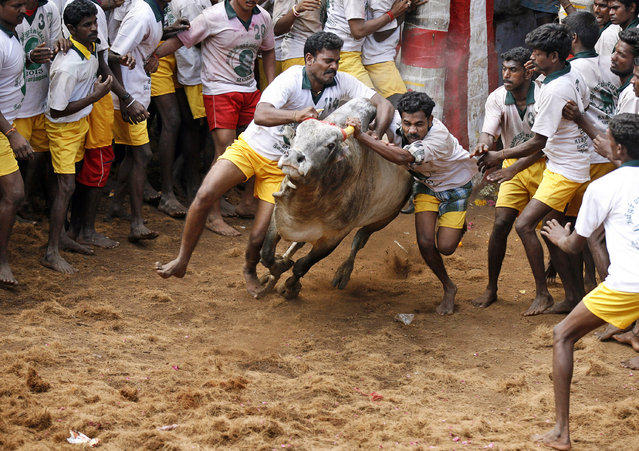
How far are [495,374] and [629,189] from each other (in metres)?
1.76

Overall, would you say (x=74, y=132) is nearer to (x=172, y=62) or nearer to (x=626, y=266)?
(x=172, y=62)

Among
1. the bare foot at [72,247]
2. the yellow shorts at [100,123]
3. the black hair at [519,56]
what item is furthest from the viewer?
the bare foot at [72,247]

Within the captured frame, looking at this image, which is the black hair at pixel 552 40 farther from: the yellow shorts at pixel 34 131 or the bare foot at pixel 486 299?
the yellow shorts at pixel 34 131

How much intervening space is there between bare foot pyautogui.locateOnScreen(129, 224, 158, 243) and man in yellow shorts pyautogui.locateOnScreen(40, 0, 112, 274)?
31.5 inches

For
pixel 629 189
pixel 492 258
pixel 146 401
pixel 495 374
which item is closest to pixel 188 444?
pixel 146 401

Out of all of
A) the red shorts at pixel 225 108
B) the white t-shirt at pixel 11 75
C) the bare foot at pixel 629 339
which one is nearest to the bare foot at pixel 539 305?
the bare foot at pixel 629 339

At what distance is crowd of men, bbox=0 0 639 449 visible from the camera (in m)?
5.58

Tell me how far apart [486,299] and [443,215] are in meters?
0.82

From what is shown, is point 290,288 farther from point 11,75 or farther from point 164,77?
point 164,77

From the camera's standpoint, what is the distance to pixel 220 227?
25.7 feet

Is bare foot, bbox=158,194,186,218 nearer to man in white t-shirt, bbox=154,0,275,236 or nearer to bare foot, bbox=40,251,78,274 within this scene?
man in white t-shirt, bbox=154,0,275,236

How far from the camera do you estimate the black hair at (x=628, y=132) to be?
159 inches

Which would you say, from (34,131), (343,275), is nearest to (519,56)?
(343,275)

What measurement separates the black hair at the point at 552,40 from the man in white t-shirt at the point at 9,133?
371cm
